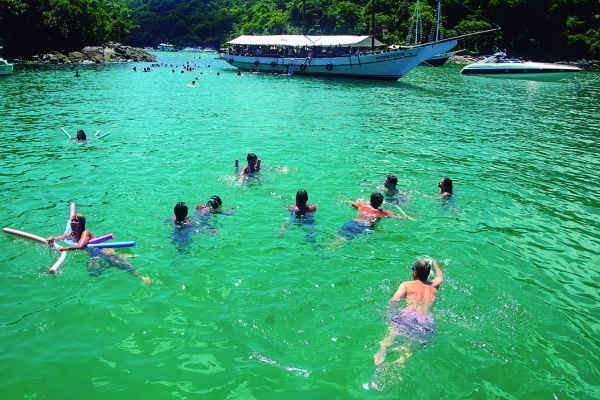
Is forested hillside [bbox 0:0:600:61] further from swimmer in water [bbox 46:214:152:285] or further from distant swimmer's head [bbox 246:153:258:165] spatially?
swimmer in water [bbox 46:214:152:285]

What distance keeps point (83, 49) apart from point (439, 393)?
84.2m

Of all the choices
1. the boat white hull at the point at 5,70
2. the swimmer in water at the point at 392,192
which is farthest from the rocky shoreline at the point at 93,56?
the swimmer in water at the point at 392,192

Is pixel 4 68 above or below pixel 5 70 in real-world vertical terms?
above

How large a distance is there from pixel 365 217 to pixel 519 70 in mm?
51417

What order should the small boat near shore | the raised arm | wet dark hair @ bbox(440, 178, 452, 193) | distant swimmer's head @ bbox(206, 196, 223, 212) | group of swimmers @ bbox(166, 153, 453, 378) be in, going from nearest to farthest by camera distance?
group of swimmers @ bbox(166, 153, 453, 378) → the raised arm → distant swimmer's head @ bbox(206, 196, 223, 212) → wet dark hair @ bbox(440, 178, 452, 193) → the small boat near shore

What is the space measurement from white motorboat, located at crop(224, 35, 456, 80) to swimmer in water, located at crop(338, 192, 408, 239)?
39.6 m

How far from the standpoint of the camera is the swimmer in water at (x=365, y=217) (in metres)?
10.0

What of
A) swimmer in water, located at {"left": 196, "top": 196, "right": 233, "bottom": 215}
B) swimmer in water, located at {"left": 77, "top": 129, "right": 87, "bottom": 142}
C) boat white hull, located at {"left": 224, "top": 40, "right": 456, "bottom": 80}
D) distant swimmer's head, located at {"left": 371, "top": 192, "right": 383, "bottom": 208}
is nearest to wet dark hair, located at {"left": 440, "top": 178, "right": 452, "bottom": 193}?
distant swimmer's head, located at {"left": 371, "top": 192, "right": 383, "bottom": 208}

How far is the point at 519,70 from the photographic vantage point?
51.8m

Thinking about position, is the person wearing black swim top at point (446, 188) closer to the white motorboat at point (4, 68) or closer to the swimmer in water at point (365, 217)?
the swimmer in water at point (365, 217)

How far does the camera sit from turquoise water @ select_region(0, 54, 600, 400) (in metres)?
5.86

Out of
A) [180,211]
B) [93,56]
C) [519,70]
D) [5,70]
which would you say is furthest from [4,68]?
[519,70]

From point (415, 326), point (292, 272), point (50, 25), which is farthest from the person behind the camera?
point (50, 25)

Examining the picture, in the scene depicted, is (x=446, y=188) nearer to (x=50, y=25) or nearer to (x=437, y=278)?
(x=437, y=278)
